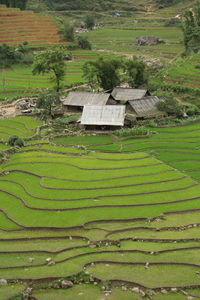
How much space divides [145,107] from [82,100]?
32.0 ft

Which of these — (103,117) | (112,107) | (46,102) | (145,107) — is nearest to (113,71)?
(145,107)

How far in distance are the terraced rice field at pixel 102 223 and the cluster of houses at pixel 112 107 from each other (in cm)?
764

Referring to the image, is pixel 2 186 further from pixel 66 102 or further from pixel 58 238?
pixel 66 102

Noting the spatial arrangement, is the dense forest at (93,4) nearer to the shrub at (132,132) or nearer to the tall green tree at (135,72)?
the tall green tree at (135,72)

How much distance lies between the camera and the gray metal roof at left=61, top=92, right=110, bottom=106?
5450 centimetres

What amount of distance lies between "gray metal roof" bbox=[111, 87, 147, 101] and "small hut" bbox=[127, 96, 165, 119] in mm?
2610

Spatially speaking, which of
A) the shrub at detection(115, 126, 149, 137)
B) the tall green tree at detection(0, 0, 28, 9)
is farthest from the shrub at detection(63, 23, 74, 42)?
the shrub at detection(115, 126, 149, 137)

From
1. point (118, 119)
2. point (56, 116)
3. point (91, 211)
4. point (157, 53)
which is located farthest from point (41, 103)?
point (157, 53)

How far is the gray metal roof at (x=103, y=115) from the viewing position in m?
47.9

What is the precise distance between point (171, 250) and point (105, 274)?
4979 millimetres

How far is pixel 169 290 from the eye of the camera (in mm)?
20812

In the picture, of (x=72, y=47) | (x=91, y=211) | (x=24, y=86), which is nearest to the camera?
(x=91, y=211)

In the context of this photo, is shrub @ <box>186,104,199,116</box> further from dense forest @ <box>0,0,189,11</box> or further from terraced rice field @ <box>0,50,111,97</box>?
dense forest @ <box>0,0,189,11</box>

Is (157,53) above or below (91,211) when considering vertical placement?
above
